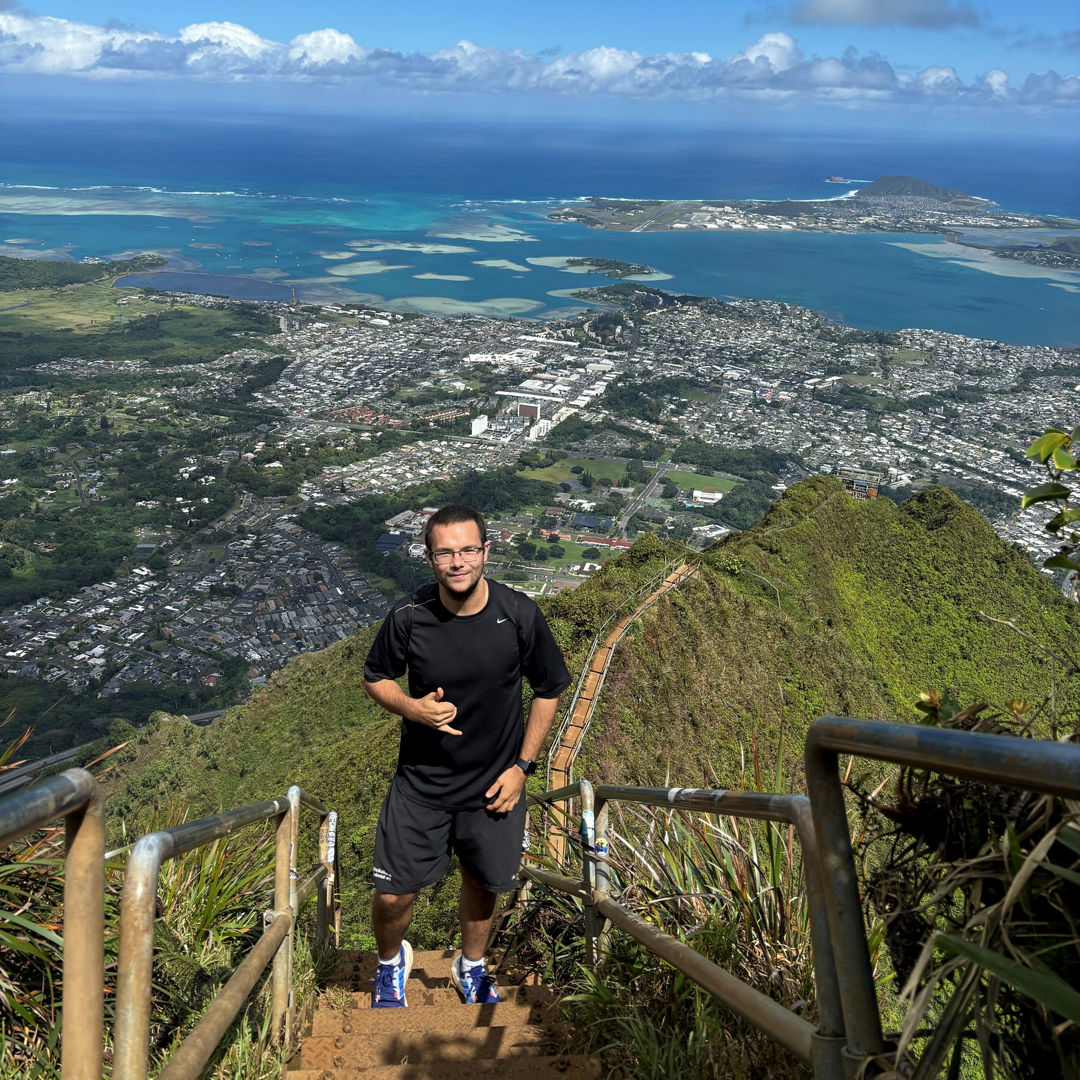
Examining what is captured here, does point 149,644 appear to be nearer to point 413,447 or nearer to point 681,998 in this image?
point 413,447

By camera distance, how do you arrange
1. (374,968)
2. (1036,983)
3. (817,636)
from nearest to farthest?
1. (1036,983)
2. (374,968)
3. (817,636)

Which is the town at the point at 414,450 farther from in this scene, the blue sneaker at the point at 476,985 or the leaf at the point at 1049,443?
the leaf at the point at 1049,443

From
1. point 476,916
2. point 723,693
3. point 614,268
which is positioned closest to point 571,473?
point 723,693

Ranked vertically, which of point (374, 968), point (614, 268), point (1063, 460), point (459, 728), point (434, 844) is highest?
point (1063, 460)

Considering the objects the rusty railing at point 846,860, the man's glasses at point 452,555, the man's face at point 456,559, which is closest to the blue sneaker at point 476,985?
the man's face at point 456,559

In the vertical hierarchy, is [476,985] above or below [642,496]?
above

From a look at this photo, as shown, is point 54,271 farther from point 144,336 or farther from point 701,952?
point 701,952

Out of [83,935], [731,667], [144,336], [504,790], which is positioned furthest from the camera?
[144,336]
